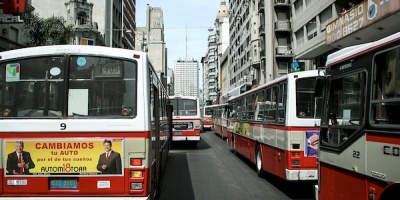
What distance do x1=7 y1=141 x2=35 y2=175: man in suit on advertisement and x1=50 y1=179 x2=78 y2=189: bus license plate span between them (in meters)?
0.39

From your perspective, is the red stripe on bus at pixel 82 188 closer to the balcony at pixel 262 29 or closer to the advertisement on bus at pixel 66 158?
the advertisement on bus at pixel 66 158

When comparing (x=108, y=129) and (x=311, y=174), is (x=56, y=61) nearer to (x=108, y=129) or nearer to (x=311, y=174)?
(x=108, y=129)

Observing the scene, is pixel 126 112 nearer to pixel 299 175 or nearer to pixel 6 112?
pixel 6 112

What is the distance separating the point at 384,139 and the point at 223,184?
6956 mm

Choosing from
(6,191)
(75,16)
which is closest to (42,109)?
(6,191)

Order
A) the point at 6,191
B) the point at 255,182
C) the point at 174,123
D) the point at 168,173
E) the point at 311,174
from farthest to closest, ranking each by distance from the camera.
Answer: the point at 174,123, the point at 168,173, the point at 255,182, the point at 311,174, the point at 6,191

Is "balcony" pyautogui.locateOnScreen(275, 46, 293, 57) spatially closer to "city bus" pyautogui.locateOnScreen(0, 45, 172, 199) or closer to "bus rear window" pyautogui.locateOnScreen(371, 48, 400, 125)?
"city bus" pyautogui.locateOnScreen(0, 45, 172, 199)

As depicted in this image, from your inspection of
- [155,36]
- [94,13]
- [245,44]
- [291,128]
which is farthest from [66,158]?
[155,36]

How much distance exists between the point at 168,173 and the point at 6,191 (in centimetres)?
745

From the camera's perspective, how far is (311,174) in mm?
8852

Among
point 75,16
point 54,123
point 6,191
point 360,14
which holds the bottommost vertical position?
point 6,191

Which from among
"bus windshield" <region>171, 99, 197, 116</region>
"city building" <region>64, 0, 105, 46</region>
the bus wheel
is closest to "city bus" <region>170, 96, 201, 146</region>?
"bus windshield" <region>171, 99, 197, 116</region>

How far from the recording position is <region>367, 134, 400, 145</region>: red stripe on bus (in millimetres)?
3623

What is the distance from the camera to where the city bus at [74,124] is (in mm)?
5445
